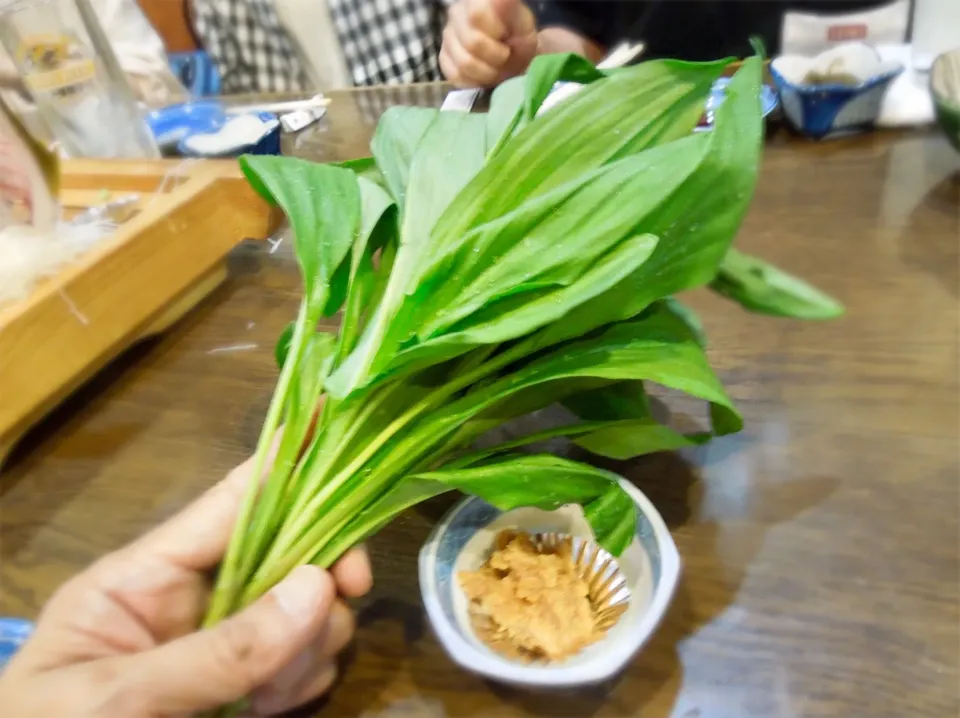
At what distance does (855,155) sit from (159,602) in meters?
0.68

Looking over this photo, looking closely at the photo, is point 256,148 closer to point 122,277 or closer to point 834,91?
point 122,277

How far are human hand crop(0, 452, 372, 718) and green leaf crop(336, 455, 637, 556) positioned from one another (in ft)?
0.24

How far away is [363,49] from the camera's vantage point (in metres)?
1.25

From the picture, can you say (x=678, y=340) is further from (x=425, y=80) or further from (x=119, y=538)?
(x=425, y=80)

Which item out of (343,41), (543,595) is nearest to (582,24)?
(343,41)

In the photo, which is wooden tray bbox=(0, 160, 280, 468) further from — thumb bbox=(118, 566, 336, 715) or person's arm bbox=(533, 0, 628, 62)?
person's arm bbox=(533, 0, 628, 62)

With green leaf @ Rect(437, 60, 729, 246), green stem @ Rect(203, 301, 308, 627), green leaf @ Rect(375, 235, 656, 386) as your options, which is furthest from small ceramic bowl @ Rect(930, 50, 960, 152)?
green stem @ Rect(203, 301, 308, 627)

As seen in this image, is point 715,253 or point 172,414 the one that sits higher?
point 715,253

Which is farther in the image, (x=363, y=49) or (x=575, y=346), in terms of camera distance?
(x=363, y=49)

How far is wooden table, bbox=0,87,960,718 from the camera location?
333mm

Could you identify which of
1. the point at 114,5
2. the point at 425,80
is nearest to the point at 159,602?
the point at 425,80

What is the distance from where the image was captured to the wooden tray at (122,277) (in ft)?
1.65

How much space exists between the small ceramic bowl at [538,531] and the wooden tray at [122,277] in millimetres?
325

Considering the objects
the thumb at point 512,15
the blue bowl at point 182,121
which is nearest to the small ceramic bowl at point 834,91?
the thumb at point 512,15
